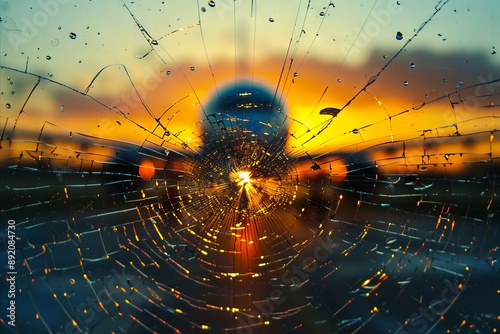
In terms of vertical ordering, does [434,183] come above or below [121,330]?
above

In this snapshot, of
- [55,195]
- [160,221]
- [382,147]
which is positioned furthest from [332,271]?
[55,195]

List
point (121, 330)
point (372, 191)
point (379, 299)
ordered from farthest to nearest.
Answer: point (372, 191)
point (379, 299)
point (121, 330)

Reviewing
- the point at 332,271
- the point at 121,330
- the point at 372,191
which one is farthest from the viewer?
the point at 372,191

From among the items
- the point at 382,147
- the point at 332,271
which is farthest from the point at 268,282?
the point at 382,147

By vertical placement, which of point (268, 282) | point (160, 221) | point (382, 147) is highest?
point (382, 147)

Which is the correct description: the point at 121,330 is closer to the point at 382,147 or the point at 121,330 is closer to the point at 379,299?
the point at 379,299

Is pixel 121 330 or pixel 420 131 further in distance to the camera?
pixel 420 131
